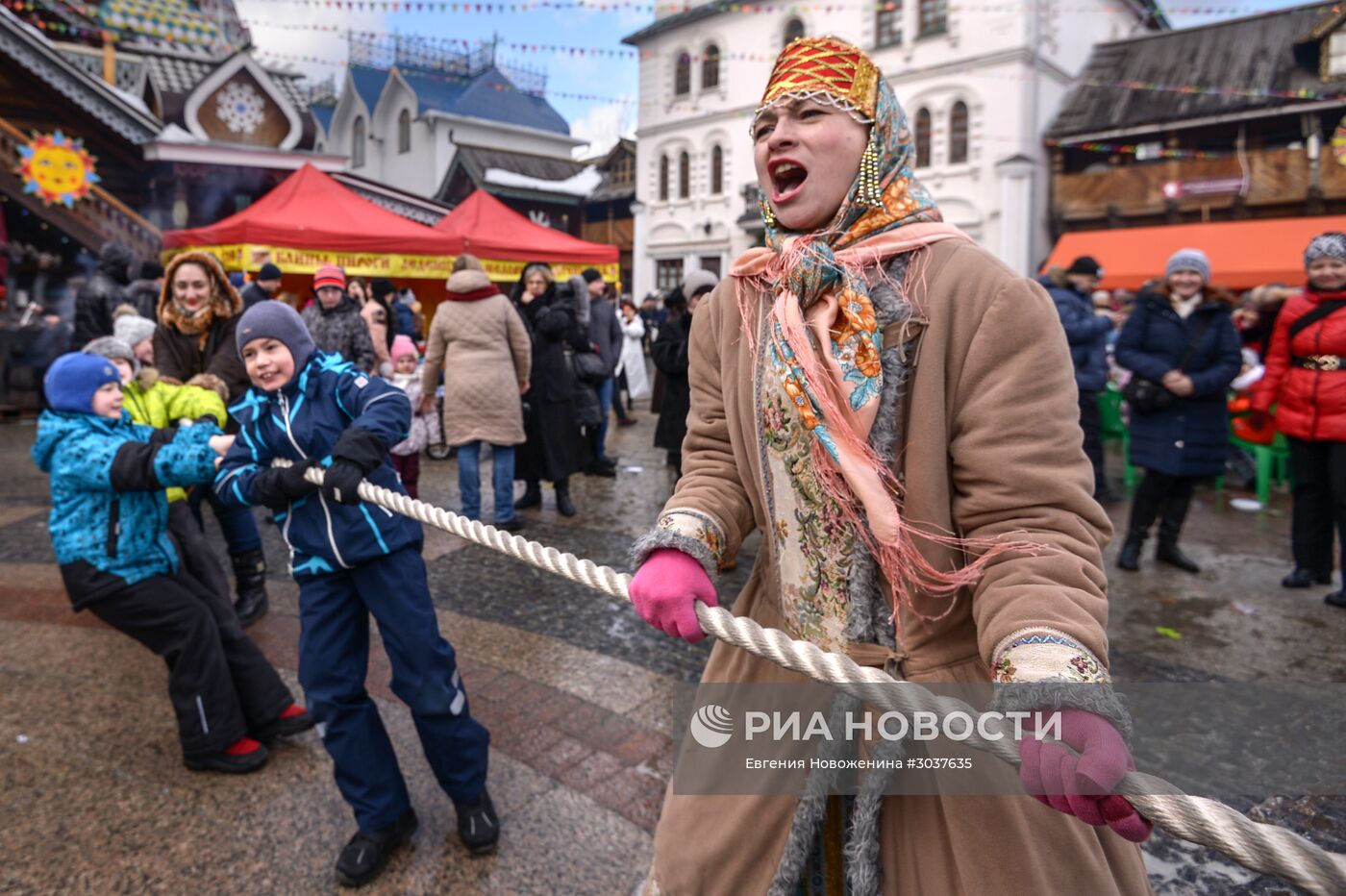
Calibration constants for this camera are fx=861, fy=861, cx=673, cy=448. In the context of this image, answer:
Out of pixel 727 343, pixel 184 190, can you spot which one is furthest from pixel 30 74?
pixel 727 343

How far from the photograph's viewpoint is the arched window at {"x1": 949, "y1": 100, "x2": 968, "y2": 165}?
2273 cm

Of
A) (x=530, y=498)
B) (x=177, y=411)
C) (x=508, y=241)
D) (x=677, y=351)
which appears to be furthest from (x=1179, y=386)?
(x=508, y=241)

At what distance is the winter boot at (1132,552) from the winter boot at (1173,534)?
0.17m

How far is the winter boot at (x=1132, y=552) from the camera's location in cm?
521

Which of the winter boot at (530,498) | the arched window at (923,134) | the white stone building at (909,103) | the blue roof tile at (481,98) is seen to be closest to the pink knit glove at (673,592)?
the winter boot at (530,498)

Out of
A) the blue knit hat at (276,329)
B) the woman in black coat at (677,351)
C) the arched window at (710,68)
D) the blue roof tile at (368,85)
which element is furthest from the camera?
the blue roof tile at (368,85)

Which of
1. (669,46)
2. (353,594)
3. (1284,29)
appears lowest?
(353,594)

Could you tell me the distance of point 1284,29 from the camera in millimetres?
A: 20984

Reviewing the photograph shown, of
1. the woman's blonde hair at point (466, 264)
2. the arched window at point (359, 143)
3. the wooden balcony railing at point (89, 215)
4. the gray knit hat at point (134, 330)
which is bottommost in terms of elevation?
the gray knit hat at point (134, 330)

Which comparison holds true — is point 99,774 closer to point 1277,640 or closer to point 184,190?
point 1277,640

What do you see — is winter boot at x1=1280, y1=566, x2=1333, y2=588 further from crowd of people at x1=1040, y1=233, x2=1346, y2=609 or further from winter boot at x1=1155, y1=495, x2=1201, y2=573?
winter boot at x1=1155, y1=495, x2=1201, y2=573

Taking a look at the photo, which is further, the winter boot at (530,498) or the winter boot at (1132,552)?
the winter boot at (530,498)

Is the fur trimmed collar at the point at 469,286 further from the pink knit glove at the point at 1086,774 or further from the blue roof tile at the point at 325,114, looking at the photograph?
the blue roof tile at the point at 325,114

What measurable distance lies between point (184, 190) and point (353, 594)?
1775 cm
